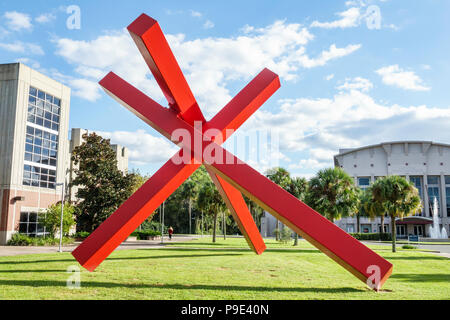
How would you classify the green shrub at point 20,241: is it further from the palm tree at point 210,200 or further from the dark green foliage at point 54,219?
the palm tree at point 210,200

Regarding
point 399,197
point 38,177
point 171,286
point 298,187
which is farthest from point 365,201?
point 171,286

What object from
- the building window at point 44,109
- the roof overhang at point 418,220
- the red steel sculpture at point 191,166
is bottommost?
the roof overhang at point 418,220

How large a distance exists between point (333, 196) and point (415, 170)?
3817cm

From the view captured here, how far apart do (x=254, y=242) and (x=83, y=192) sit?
25474 mm

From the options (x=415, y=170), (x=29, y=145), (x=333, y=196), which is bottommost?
(x=333, y=196)

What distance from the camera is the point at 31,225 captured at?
29.5m

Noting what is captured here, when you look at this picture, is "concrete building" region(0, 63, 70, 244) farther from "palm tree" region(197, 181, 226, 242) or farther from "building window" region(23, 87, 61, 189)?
"palm tree" region(197, 181, 226, 242)

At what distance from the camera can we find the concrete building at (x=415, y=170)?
57.2 metres

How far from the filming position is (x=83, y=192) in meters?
33.6

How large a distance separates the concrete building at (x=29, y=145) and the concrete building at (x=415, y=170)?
43.5m

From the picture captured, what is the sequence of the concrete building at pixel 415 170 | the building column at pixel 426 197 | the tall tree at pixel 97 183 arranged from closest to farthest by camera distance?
the tall tree at pixel 97 183 < the building column at pixel 426 197 < the concrete building at pixel 415 170

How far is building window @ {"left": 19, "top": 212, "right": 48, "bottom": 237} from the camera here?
28683 millimetres

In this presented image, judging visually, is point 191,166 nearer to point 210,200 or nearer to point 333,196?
point 333,196

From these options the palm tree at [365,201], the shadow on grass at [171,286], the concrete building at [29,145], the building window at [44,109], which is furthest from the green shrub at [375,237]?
the shadow on grass at [171,286]
